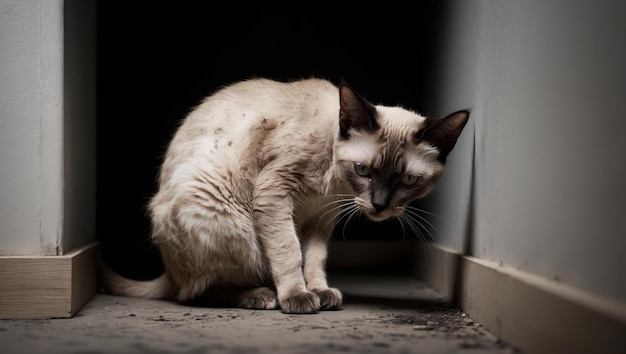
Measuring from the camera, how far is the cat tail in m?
3.16

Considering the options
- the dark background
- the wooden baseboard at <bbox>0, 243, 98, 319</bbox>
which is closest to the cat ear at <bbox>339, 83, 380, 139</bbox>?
the wooden baseboard at <bbox>0, 243, 98, 319</bbox>

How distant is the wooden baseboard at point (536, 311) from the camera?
1.47 m

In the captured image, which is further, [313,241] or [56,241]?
[313,241]

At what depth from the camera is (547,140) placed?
1.88m

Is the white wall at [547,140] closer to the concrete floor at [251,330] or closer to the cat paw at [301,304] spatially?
the concrete floor at [251,330]

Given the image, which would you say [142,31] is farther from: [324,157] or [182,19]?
[324,157]

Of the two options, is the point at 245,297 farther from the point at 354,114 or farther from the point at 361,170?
the point at 354,114

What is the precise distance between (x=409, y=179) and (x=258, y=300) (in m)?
0.87

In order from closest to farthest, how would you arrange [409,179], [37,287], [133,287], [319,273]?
[37,287] < [409,179] < [319,273] < [133,287]

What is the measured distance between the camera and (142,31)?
405 centimetres

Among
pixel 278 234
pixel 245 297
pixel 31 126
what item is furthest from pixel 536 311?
pixel 31 126

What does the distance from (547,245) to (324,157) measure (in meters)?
1.20

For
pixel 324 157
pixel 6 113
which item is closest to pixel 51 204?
pixel 6 113

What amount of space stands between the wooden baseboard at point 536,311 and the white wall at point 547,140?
0.04 metres
